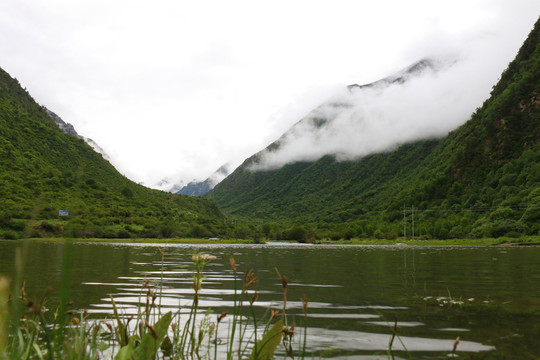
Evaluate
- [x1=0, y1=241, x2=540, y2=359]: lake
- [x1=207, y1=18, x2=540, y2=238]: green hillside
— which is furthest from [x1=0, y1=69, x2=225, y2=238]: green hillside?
[x1=0, y1=241, x2=540, y2=359]: lake

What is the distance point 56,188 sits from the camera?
134875mm

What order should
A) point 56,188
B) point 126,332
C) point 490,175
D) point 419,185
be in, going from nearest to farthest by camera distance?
1. point 126,332
2. point 56,188
3. point 490,175
4. point 419,185

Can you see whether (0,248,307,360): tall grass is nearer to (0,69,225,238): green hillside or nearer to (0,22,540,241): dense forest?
(0,69,225,238): green hillside

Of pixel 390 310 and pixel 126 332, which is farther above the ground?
pixel 126 332

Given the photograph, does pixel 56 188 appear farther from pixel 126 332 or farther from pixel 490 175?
pixel 490 175

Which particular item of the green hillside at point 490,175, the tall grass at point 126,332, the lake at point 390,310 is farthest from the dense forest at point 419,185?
the tall grass at point 126,332

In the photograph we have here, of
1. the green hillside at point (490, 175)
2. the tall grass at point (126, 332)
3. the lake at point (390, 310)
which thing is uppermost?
the green hillside at point (490, 175)

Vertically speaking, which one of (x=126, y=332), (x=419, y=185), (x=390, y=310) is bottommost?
(x=390, y=310)

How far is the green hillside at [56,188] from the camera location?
115 metres

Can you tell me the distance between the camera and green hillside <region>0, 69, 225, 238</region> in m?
115

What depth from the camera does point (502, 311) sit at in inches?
388

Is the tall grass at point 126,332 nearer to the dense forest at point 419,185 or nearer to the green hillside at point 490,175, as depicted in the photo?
the dense forest at point 419,185

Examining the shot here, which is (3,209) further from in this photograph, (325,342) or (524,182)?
(524,182)

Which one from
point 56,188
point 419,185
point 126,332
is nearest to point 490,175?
point 419,185
